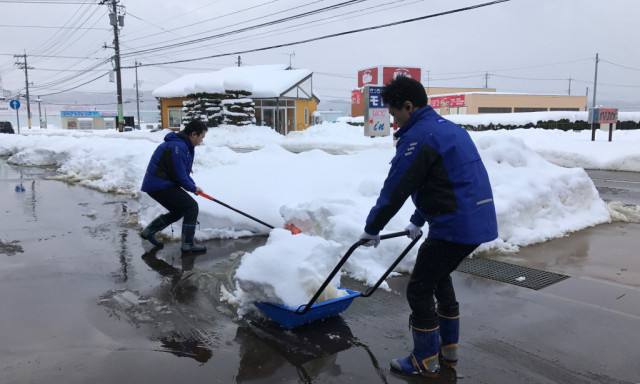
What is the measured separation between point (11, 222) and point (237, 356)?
6479mm

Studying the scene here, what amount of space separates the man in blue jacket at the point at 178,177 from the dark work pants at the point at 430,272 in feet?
11.7

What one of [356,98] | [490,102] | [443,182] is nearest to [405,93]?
[443,182]

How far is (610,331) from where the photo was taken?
149 inches

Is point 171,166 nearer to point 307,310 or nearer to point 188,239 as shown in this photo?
point 188,239

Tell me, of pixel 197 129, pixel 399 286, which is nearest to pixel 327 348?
pixel 399 286

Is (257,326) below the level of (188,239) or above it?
below

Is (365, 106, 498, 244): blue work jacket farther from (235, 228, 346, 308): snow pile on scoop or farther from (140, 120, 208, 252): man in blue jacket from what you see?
(140, 120, 208, 252): man in blue jacket

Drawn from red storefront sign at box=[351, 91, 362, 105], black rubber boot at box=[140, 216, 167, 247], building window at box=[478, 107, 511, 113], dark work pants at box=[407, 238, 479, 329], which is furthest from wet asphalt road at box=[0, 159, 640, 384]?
building window at box=[478, 107, 511, 113]

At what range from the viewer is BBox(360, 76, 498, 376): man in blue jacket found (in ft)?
9.25

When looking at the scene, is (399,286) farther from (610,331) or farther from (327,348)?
(610,331)

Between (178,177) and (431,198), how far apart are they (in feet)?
12.6

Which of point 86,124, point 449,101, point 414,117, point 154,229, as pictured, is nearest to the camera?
point 414,117

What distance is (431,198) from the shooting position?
9.52 feet

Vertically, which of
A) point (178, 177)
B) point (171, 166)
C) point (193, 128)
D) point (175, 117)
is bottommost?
point (178, 177)
